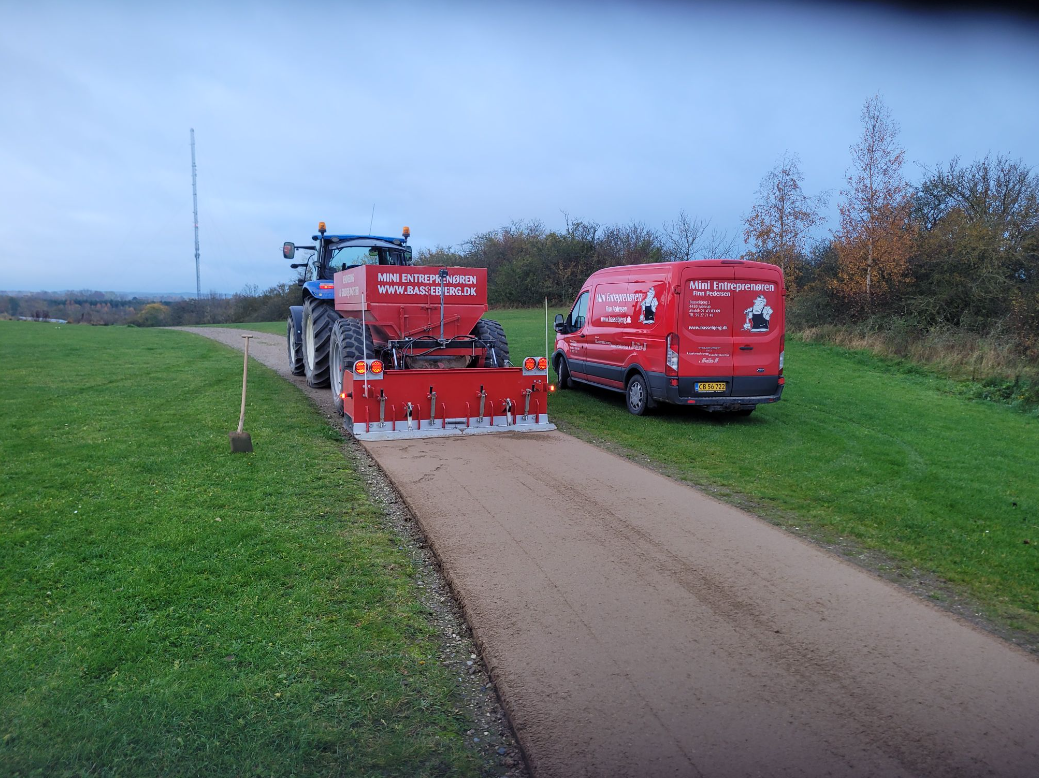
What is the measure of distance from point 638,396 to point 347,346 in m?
4.39

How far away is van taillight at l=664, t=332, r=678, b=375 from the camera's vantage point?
10.2 meters

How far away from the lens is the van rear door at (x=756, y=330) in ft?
34.0

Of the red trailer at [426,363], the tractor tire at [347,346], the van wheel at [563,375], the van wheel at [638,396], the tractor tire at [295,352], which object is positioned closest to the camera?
the red trailer at [426,363]

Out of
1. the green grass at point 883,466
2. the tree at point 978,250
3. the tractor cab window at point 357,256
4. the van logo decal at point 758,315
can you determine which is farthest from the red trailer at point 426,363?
the tree at point 978,250

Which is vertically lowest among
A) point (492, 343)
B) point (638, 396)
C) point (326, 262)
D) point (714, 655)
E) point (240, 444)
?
point (714, 655)

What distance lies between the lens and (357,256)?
1370 centimetres

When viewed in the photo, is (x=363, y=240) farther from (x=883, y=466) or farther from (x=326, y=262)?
(x=883, y=466)

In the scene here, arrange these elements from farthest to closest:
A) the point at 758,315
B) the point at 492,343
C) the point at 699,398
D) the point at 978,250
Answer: the point at 978,250 < the point at 492,343 < the point at 758,315 < the point at 699,398

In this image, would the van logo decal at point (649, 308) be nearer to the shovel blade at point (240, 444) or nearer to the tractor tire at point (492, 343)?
the tractor tire at point (492, 343)

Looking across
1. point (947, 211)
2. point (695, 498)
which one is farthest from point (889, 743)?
point (947, 211)

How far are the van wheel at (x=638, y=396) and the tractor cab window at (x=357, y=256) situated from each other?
4930 millimetres

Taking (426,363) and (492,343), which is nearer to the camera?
(426,363)

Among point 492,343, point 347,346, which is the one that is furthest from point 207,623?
point 492,343

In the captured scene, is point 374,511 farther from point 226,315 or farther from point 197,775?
point 226,315
